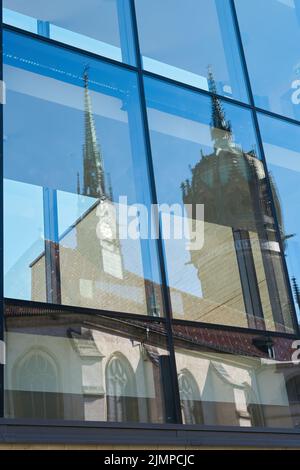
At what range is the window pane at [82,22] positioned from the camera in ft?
31.7

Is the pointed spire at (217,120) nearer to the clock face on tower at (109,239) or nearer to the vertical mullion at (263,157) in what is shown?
the vertical mullion at (263,157)

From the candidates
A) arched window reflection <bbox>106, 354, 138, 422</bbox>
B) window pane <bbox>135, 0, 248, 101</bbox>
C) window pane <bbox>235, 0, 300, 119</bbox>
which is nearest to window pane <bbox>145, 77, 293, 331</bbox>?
window pane <bbox>135, 0, 248, 101</bbox>

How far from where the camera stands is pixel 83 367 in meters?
8.05

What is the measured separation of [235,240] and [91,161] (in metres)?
2.59

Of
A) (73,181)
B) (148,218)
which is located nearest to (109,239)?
(148,218)

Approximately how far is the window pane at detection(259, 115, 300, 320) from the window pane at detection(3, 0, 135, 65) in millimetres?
2729

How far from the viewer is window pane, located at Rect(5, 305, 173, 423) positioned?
762 cm

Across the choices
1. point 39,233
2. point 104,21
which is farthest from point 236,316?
point 104,21

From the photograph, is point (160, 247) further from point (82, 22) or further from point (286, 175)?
point (82, 22)

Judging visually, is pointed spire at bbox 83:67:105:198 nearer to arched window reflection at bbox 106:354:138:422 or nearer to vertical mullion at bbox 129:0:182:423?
vertical mullion at bbox 129:0:182:423

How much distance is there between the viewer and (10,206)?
8344 mm

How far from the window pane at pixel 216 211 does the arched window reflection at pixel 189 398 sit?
2.82 feet

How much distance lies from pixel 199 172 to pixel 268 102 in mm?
2191
